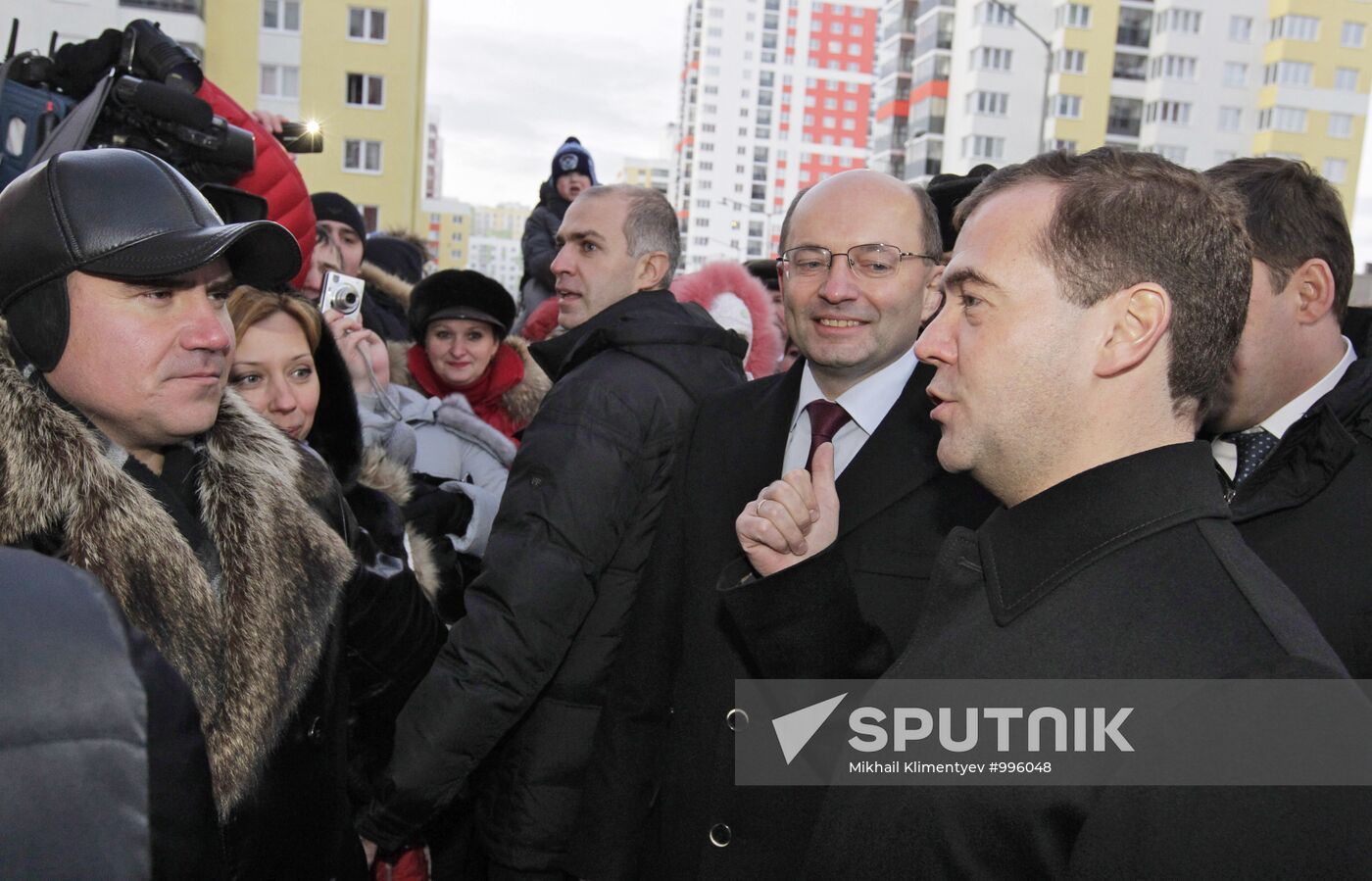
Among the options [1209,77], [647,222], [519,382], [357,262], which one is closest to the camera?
[647,222]

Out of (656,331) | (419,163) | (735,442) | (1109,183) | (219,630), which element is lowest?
(219,630)

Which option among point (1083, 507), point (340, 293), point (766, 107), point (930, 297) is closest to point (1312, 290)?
point (930, 297)

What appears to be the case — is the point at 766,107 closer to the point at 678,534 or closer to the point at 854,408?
the point at 854,408

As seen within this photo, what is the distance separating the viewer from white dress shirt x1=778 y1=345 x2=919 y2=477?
2.51 m

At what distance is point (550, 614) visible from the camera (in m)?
2.67

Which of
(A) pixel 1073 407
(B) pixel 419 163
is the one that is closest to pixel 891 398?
(A) pixel 1073 407

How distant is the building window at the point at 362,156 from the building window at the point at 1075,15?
42497 millimetres

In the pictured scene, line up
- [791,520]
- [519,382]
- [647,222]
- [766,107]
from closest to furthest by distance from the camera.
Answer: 1. [791,520]
2. [647,222]
3. [519,382]
4. [766,107]

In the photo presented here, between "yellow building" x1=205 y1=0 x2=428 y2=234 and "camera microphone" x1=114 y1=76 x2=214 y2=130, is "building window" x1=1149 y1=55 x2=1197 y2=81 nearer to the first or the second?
"yellow building" x1=205 y1=0 x2=428 y2=234

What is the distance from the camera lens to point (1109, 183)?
1546mm

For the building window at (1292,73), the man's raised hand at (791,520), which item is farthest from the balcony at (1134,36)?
the man's raised hand at (791,520)

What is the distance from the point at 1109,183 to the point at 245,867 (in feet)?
6.53

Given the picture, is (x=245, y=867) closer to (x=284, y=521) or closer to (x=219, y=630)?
(x=219, y=630)

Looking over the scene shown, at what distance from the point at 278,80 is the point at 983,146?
4346 centimetres
